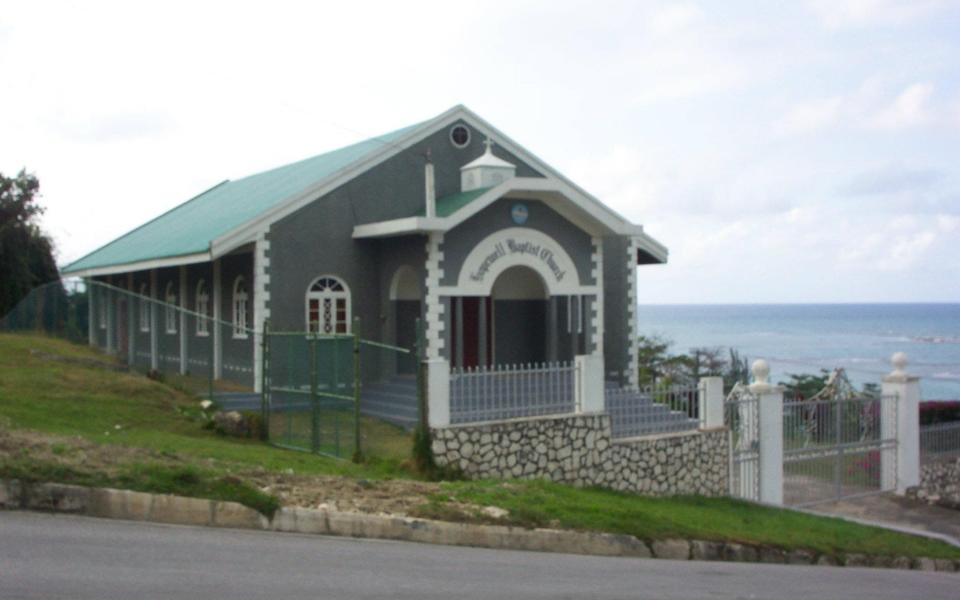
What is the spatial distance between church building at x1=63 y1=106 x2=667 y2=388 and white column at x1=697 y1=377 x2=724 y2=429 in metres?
4.98

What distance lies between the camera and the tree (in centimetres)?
3831

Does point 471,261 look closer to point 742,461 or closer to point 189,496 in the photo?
point 742,461

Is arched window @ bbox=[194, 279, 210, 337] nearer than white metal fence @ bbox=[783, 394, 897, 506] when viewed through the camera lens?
No

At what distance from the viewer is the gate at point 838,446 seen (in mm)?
18609

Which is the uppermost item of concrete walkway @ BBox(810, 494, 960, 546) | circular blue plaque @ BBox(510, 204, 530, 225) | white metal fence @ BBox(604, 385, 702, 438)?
circular blue plaque @ BBox(510, 204, 530, 225)

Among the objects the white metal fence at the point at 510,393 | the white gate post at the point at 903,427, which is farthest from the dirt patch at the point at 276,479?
the white gate post at the point at 903,427

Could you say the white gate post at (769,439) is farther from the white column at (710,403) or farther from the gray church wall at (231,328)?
the gray church wall at (231,328)

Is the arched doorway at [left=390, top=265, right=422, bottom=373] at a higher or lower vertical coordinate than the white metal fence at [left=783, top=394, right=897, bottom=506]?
higher

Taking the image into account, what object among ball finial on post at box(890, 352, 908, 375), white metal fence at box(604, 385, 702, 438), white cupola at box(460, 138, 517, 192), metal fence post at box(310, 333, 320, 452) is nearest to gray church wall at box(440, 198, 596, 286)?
white cupola at box(460, 138, 517, 192)

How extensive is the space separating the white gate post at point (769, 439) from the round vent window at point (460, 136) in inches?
340

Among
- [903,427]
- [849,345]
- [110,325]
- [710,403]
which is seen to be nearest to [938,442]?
[903,427]

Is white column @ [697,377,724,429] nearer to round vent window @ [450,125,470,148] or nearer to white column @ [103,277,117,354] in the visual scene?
round vent window @ [450,125,470,148]

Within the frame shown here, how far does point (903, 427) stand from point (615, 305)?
23.4 ft

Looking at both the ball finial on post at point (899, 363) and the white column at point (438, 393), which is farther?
the ball finial on post at point (899, 363)
